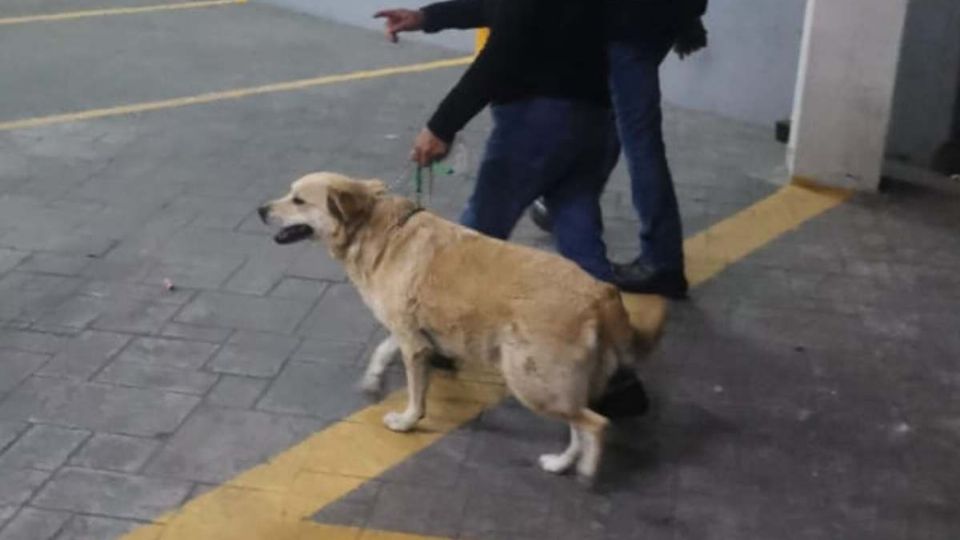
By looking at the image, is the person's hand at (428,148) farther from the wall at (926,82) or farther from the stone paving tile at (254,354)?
the wall at (926,82)

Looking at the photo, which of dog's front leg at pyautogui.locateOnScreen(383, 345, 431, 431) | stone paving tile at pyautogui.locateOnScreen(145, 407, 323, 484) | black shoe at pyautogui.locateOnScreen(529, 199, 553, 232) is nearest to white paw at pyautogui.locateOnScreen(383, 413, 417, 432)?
dog's front leg at pyautogui.locateOnScreen(383, 345, 431, 431)

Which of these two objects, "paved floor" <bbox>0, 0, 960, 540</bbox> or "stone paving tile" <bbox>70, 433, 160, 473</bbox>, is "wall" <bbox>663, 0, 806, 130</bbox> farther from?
"stone paving tile" <bbox>70, 433, 160, 473</bbox>

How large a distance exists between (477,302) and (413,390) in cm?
45

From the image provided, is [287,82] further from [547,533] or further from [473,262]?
[547,533]

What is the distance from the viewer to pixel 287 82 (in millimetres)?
8234

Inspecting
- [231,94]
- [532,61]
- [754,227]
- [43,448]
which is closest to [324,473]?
[43,448]

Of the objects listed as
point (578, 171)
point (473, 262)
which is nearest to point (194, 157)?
point (578, 171)

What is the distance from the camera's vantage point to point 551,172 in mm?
4492

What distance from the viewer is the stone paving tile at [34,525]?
3529 millimetres

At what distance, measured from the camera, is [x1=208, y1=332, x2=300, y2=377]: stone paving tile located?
14.8ft

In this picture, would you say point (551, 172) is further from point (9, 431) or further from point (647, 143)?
point (9, 431)

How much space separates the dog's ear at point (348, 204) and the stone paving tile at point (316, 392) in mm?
690

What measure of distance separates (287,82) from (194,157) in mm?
1664

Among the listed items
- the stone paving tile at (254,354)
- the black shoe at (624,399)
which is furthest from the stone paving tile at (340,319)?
the black shoe at (624,399)
